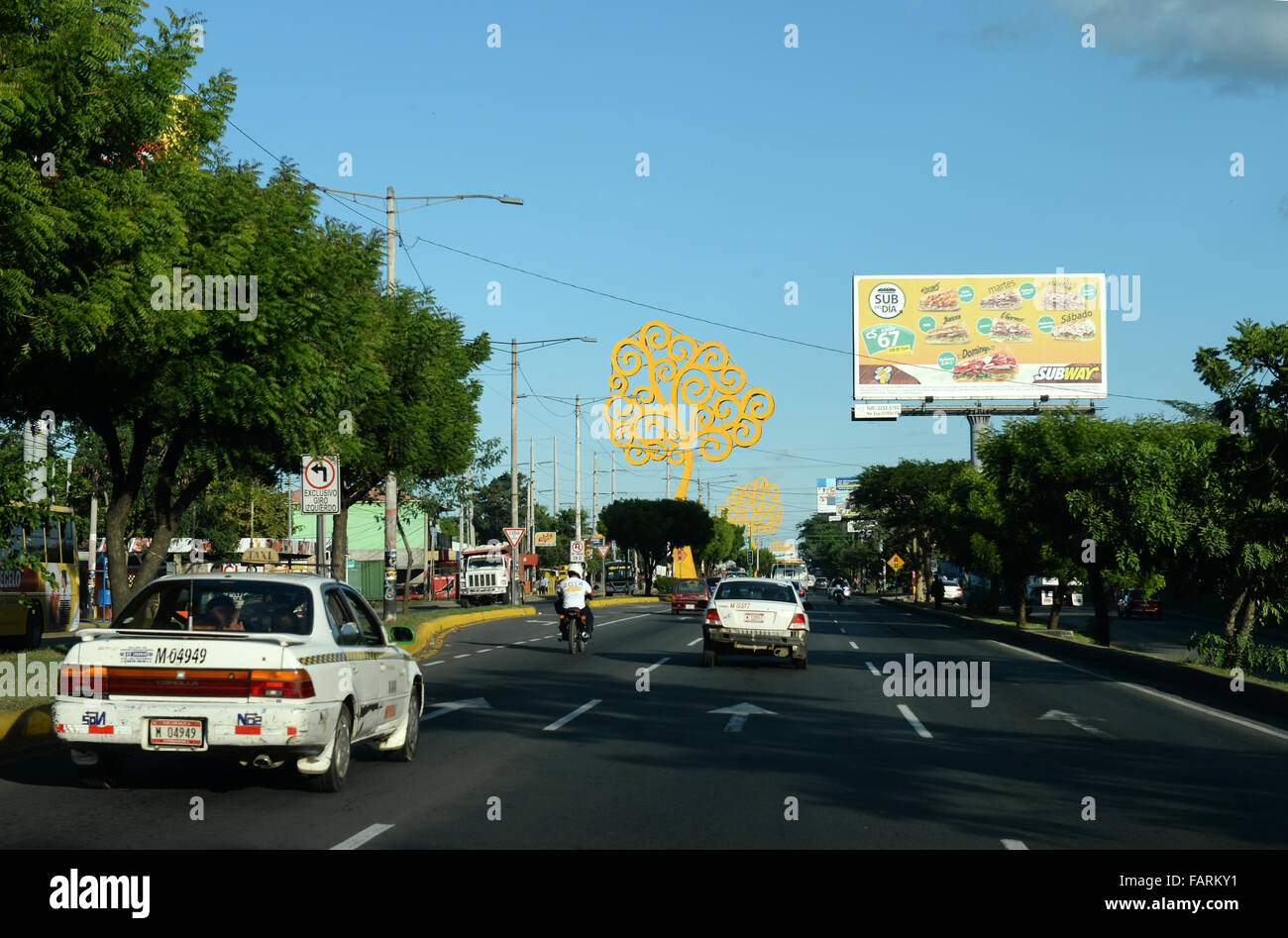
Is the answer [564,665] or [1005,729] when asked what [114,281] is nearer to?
[1005,729]

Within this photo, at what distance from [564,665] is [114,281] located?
1217 centimetres

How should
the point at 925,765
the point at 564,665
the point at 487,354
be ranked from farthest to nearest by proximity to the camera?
1. the point at 487,354
2. the point at 564,665
3. the point at 925,765

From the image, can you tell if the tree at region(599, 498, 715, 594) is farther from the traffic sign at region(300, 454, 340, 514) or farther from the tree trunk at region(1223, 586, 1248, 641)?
the traffic sign at region(300, 454, 340, 514)

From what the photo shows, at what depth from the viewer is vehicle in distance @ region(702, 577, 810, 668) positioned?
74.0 feet

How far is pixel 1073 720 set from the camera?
15766mm

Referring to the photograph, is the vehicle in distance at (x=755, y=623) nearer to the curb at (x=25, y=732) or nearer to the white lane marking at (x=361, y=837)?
the curb at (x=25, y=732)

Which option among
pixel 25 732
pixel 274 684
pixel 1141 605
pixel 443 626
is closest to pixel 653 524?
pixel 1141 605

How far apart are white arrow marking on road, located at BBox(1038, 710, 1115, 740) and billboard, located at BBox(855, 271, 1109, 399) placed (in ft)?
177

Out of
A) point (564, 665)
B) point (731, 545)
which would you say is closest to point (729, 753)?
point (564, 665)

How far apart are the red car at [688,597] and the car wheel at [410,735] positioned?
40.9 metres

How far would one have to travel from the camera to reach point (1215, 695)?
1920cm

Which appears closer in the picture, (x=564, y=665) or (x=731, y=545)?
(x=564, y=665)

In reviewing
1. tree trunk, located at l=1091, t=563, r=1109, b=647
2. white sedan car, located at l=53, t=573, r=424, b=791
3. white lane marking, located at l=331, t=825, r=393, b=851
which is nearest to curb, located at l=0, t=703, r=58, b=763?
white sedan car, located at l=53, t=573, r=424, b=791

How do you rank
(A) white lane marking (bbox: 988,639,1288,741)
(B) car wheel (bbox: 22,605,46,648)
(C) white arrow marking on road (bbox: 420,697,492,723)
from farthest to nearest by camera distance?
(B) car wheel (bbox: 22,605,46,648)
(C) white arrow marking on road (bbox: 420,697,492,723)
(A) white lane marking (bbox: 988,639,1288,741)
